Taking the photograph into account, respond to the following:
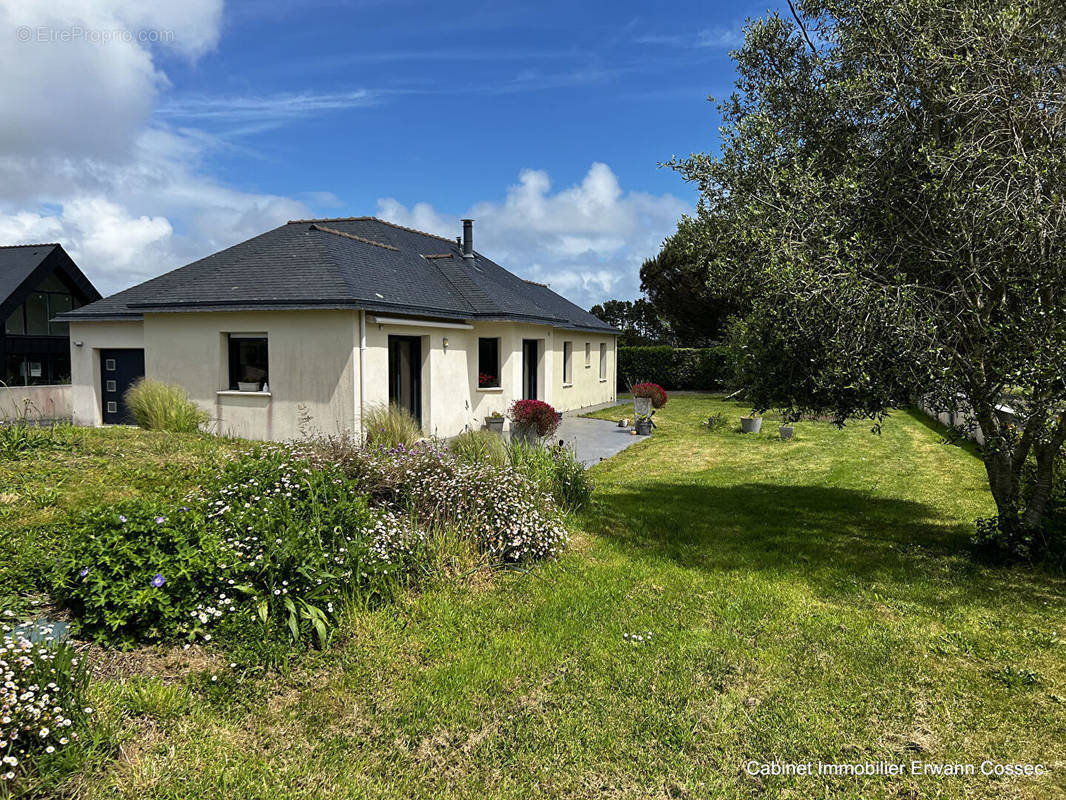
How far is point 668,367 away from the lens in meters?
36.0

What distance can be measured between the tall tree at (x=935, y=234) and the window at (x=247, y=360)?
37.2 ft

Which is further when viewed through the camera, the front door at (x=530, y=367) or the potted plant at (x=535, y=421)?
the front door at (x=530, y=367)

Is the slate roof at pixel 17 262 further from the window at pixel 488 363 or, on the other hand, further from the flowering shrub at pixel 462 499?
the flowering shrub at pixel 462 499

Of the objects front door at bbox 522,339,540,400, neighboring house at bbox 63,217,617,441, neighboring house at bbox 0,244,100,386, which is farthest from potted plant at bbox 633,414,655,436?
neighboring house at bbox 0,244,100,386

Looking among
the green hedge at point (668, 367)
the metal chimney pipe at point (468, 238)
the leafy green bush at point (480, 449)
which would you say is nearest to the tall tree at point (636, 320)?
the green hedge at point (668, 367)

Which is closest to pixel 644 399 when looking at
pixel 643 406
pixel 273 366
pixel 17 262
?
pixel 643 406

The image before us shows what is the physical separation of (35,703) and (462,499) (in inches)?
163

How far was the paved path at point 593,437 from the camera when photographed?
15797 millimetres

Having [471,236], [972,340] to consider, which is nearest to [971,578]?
[972,340]

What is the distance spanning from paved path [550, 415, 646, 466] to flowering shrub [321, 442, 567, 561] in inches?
264

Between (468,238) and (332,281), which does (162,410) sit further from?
(468,238)

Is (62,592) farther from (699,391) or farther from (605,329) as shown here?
(699,391)

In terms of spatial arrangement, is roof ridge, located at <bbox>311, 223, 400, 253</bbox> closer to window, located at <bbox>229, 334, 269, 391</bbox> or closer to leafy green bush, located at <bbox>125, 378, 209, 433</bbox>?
window, located at <bbox>229, 334, 269, 391</bbox>

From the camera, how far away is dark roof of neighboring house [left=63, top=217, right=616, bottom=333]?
14.6 m
